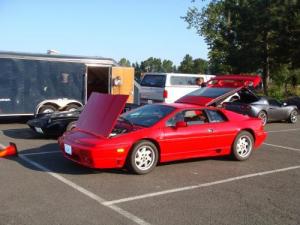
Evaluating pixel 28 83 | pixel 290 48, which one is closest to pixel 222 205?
pixel 28 83

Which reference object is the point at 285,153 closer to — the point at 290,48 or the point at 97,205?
the point at 97,205

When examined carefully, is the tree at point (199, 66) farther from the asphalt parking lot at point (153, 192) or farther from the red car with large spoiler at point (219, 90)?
the asphalt parking lot at point (153, 192)

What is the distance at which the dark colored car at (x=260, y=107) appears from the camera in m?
16.5

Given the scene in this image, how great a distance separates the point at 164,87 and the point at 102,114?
1013cm

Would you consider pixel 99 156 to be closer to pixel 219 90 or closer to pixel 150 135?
pixel 150 135

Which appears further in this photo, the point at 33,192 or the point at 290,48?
the point at 290,48

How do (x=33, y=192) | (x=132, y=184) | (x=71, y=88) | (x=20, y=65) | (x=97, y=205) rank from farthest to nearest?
(x=71, y=88)
(x=20, y=65)
(x=132, y=184)
(x=33, y=192)
(x=97, y=205)

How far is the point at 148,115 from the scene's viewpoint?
854 centimetres

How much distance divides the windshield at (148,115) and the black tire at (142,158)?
0.47m

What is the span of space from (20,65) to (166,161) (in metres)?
8.36

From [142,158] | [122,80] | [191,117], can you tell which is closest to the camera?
[142,158]

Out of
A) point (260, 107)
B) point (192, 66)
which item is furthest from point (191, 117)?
point (192, 66)

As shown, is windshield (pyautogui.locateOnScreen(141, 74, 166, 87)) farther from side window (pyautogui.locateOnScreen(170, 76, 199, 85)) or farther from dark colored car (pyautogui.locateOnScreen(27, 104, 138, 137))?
dark colored car (pyautogui.locateOnScreen(27, 104, 138, 137))

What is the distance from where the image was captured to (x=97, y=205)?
589 cm
